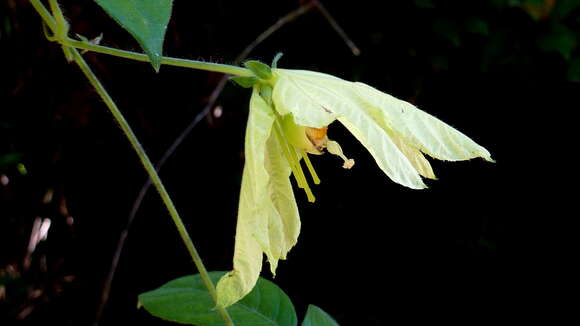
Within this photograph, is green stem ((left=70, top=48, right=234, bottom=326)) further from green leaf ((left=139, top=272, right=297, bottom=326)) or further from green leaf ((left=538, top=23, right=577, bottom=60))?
green leaf ((left=538, top=23, right=577, bottom=60))

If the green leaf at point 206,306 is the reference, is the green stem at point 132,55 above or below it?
above

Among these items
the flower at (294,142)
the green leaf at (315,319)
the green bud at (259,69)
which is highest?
the green bud at (259,69)

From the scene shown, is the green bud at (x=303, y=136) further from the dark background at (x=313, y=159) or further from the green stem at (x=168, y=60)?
the dark background at (x=313, y=159)

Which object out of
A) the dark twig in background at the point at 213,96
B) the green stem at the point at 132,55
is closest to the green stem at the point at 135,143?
the green stem at the point at 132,55

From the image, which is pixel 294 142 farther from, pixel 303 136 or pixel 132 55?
pixel 132 55

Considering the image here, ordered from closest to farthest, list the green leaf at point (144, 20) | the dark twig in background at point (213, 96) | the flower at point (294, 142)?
the green leaf at point (144, 20) < the flower at point (294, 142) < the dark twig in background at point (213, 96)

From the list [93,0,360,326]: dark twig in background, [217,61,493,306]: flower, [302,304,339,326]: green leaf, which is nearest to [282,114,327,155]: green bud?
[217,61,493,306]: flower
